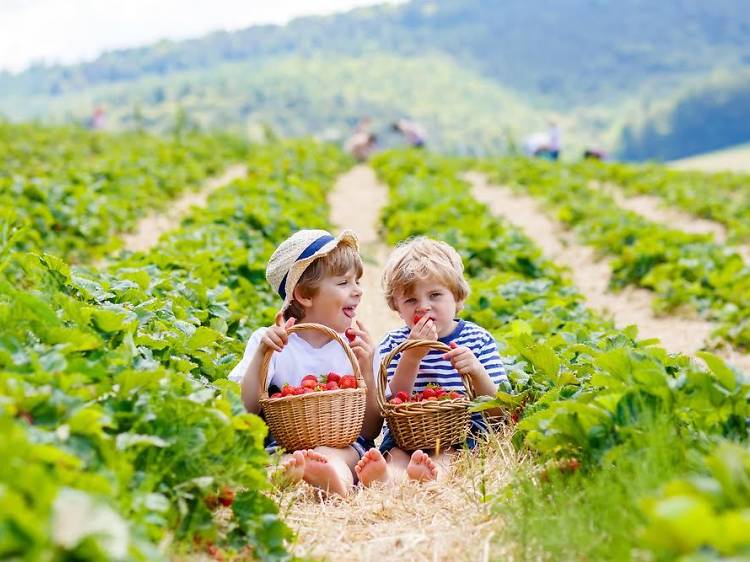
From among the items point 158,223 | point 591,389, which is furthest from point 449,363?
point 158,223

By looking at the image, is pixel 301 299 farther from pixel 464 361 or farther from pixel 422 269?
pixel 464 361

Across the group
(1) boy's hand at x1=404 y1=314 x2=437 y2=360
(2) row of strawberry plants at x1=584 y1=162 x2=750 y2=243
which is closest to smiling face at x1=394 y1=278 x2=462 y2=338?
(1) boy's hand at x1=404 y1=314 x2=437 y2=360

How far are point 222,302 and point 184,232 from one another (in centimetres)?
313

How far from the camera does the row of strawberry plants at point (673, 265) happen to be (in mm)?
8375

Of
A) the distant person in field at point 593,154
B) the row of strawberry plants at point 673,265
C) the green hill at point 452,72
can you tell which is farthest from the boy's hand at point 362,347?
the green hill at point 452,72

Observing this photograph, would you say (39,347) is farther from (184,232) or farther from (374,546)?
(184,232)

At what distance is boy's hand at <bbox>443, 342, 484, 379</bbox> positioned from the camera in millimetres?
4141

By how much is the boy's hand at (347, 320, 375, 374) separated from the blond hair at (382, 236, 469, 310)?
14.0 inches

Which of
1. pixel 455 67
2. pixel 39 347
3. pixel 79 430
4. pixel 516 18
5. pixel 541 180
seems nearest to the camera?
pixel 79 430

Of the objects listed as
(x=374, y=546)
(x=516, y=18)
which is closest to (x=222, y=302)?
(x=374, y=546)

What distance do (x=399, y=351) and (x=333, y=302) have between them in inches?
16.7

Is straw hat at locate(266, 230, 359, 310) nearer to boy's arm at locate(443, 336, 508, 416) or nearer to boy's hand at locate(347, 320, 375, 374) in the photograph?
boy's hand at locate(347, 320, 375, 374)

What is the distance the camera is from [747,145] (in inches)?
3620

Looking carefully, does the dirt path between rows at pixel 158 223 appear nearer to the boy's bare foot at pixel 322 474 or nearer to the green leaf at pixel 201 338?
the green leaf at pixel 201 338
